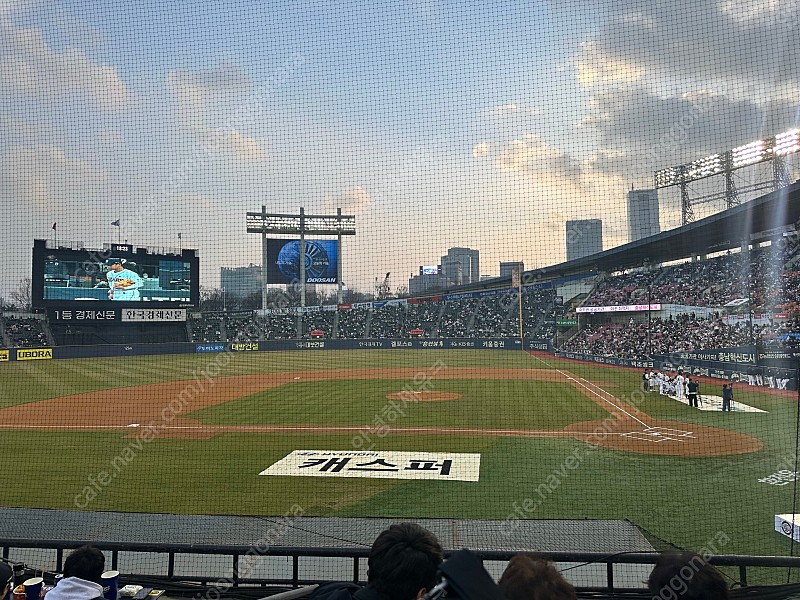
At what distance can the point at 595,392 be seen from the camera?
62.5 ft

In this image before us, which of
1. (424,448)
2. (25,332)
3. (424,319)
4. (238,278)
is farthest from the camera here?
(424,319)

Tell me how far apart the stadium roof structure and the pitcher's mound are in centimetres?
1539

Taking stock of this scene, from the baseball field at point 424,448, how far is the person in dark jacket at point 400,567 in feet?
18.3

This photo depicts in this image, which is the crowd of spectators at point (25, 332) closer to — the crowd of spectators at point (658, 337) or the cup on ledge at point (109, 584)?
the crowd of spectators at point (658, 337)

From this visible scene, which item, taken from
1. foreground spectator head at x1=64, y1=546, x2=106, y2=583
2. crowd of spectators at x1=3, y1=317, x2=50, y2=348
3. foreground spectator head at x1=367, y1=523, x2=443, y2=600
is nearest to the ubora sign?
crowd of spectators at x1=3, y1=317, x2=50, y2=348

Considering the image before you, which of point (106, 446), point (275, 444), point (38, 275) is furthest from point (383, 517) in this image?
point (38, 275)

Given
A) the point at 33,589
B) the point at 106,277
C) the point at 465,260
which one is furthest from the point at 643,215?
the point at 106,277

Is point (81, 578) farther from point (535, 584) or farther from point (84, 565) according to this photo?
point (535, 584)

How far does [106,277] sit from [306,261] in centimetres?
1561

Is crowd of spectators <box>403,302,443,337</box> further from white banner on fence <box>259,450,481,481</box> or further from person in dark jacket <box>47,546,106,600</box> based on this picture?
person in dark jacket <box>47,546,106,600</box>

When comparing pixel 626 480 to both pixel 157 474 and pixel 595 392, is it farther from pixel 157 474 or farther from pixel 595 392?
pixel 595 392

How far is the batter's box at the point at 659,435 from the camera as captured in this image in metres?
11.6

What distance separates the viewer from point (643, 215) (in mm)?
10133

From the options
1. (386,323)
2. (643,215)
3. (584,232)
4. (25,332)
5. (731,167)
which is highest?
(731,167)
